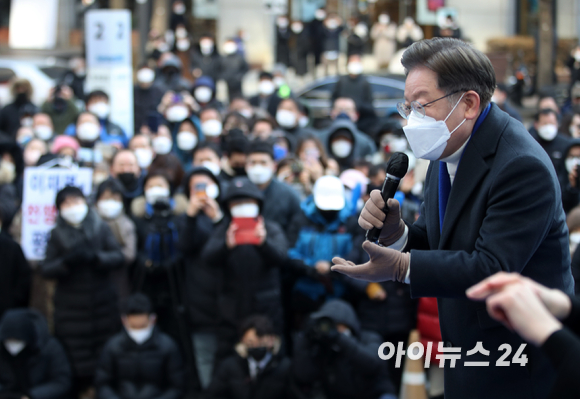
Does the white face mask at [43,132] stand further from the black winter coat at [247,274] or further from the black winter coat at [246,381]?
the black winter coat at [246,381]

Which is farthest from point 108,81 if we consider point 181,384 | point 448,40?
point 448,40

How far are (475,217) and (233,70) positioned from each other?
47.1 ft

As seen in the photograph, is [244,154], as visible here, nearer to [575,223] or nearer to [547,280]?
[575,223]

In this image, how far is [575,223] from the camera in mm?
5512

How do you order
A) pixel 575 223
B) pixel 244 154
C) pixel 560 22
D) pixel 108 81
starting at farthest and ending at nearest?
pixel 560 22 → pixel 108 81 → pixel 244 154 → pixel 575 223

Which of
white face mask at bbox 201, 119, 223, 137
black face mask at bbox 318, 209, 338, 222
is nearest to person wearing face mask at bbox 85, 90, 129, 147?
white face mask at bbox 201, 119, 223, 137

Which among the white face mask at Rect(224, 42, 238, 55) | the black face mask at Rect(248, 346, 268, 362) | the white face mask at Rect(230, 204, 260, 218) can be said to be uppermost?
the white face mask at Rect(224, 42, 238, 55)

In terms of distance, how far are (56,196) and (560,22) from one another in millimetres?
22323

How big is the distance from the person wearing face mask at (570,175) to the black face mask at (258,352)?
9.41ft

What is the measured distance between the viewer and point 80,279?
629 centimetres

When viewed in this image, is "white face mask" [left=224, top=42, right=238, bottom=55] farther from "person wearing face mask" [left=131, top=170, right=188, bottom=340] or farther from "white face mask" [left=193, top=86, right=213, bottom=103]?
"person wearing face mask" [left=131, top=170, right=188, bottom=340]

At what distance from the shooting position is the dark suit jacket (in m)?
2.23

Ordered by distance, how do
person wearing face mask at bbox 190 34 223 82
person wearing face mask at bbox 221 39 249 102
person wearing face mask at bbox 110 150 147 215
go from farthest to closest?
person wearing face mask at bbox 190 34 223 82 < person wearing face mask at bbox 221 39 249 102 < person wearing face mask at bbox 110 150 147 215

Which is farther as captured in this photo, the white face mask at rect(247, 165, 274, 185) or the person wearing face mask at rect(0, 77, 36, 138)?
the person wearing face mask at rect(0, 77, 36, 138)
